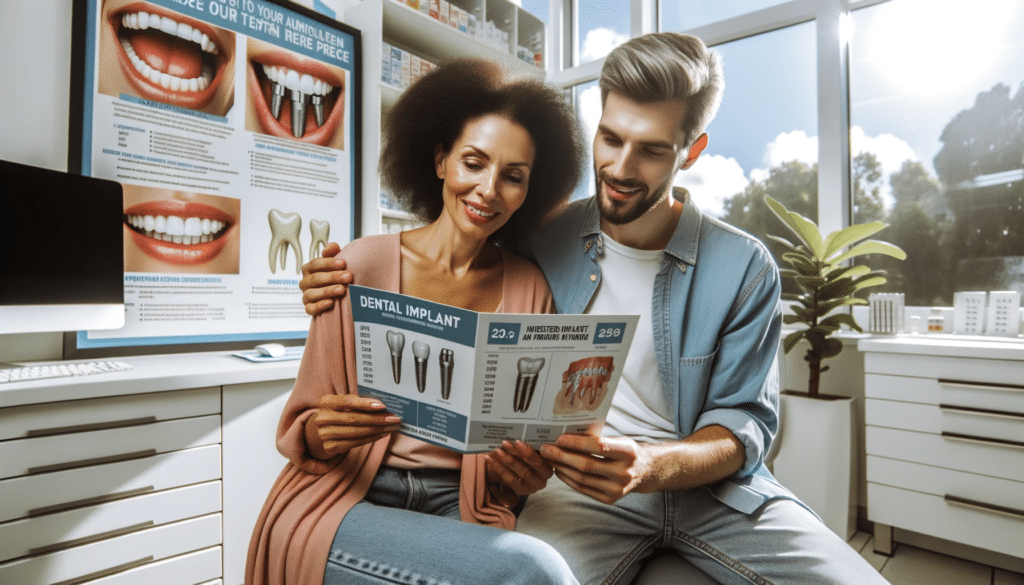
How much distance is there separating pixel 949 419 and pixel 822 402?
1.32 feet

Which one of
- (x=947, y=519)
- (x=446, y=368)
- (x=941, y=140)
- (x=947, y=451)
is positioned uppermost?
(x=941, y=140)

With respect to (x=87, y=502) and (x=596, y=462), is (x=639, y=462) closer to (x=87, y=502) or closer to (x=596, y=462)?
(x=596, y=462)

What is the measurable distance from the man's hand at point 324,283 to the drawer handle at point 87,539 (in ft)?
3.12

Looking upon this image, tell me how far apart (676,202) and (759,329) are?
37 centimetres

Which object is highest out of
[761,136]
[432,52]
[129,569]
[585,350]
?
[432,52]

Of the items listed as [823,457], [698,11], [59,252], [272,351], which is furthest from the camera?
[698,11]

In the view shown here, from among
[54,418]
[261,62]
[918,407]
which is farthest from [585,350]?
[261,62]

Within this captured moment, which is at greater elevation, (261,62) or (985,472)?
(261,62)

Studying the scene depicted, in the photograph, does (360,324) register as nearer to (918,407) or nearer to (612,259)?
(612,259)

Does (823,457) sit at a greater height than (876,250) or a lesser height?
lesser

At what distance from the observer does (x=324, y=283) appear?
103 centimetres

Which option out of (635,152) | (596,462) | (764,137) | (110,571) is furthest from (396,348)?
(764,137)

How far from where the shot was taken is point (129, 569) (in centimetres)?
145

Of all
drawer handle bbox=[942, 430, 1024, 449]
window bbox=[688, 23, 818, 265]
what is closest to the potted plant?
drawer handle bbox=[942, 430, 1024, 449]
